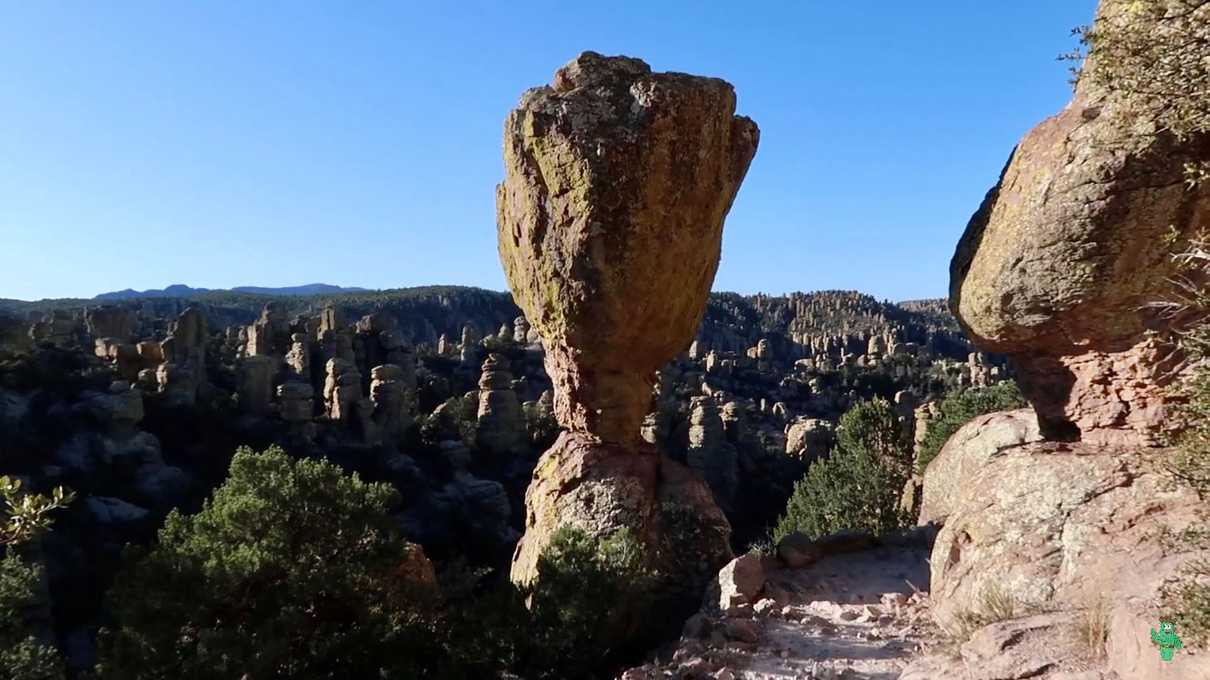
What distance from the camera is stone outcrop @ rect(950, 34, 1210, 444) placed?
7980mm

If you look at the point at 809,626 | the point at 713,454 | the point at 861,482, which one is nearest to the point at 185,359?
the point at 713,454

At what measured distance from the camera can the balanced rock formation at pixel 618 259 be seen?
1035 cm

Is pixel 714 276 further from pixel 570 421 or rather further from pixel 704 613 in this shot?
pixel 704 613

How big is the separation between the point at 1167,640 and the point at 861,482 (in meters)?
18.9

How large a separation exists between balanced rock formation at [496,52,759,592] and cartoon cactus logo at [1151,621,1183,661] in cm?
667

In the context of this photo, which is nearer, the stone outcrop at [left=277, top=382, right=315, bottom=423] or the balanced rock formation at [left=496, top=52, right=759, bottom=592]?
the balanced rock formation at [left=496, top=52, right=759, bottom=592]

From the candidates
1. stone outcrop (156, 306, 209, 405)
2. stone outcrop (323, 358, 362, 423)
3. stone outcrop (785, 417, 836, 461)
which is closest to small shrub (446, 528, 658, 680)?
stone outcrop (323, 358, 362, 423)

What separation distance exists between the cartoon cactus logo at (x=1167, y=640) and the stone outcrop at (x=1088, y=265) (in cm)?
369

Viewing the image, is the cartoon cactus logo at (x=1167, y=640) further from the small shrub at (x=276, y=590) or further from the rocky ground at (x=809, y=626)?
the small shrub at (x=276, y=590)

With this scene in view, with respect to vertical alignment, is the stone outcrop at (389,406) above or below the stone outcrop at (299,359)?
below

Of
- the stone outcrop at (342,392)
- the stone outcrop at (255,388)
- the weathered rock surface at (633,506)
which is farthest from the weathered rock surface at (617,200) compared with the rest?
the stone outcrop at (255,388)

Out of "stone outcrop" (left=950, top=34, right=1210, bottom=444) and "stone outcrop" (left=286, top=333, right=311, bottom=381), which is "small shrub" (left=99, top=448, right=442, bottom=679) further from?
"stone outcrop" (left=286, top=333, right=311, bottom=381)

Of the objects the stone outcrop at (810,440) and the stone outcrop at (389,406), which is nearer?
the stone outcrop at (389,406)

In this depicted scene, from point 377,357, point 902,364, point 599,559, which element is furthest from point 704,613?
point 902,364
